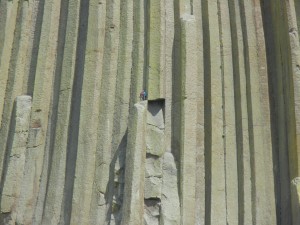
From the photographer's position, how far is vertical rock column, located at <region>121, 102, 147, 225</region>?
4867 millimetres

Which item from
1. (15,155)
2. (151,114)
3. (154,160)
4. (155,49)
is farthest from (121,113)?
(15,155)

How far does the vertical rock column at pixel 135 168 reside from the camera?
4867 millimetres

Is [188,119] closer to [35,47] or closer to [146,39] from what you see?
[146,39]

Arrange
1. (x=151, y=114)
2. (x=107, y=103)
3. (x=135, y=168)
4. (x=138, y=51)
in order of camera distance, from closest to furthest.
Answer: (x=135, y=168), (x=151, y=114), (x=107, y=103), (x=138, y=51)

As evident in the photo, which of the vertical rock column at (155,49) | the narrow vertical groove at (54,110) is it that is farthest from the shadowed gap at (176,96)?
the narrow vertical groove at (54,110)

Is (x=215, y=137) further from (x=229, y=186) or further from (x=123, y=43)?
(x=123, y=43)

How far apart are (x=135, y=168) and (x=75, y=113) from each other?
97cm

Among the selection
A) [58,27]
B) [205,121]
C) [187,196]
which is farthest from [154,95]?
[58,27]

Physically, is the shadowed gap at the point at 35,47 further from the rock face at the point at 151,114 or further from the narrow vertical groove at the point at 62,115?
the narrow vertical groove at the point at 62,115

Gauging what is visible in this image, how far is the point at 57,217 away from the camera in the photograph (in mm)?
5258

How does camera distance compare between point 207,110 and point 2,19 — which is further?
point 2,19

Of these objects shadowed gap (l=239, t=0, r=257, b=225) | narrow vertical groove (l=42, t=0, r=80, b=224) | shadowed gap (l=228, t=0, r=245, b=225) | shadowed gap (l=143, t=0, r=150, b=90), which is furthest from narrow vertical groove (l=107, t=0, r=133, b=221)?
shadowed gap (l=239, t=0, r=257, b=225)

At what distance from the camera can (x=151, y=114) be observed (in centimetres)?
532

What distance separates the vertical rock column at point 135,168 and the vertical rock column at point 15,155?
1141mm
